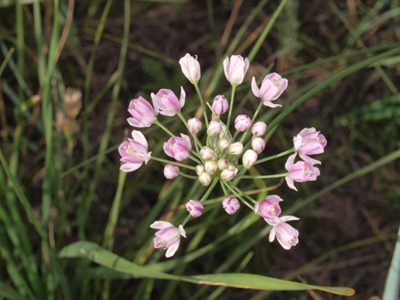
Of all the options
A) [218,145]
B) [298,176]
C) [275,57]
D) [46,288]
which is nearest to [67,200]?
[46,288]

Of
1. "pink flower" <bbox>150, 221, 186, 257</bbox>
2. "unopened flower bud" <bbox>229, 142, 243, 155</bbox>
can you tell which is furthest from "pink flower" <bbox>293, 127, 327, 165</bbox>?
"pink flower" <bbox>150, 221, 186, 257</bbox>

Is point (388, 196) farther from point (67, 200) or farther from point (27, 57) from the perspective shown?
point (27, 57)

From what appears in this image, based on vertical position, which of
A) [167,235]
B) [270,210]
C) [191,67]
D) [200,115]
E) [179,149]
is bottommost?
[200,115]

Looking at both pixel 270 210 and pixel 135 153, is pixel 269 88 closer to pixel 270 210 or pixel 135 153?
pixel 270 210

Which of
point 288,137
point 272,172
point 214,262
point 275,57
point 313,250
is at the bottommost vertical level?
point 313,250

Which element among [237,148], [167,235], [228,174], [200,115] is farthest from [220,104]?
[200,115]

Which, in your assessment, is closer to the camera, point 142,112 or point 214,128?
point 214,128
